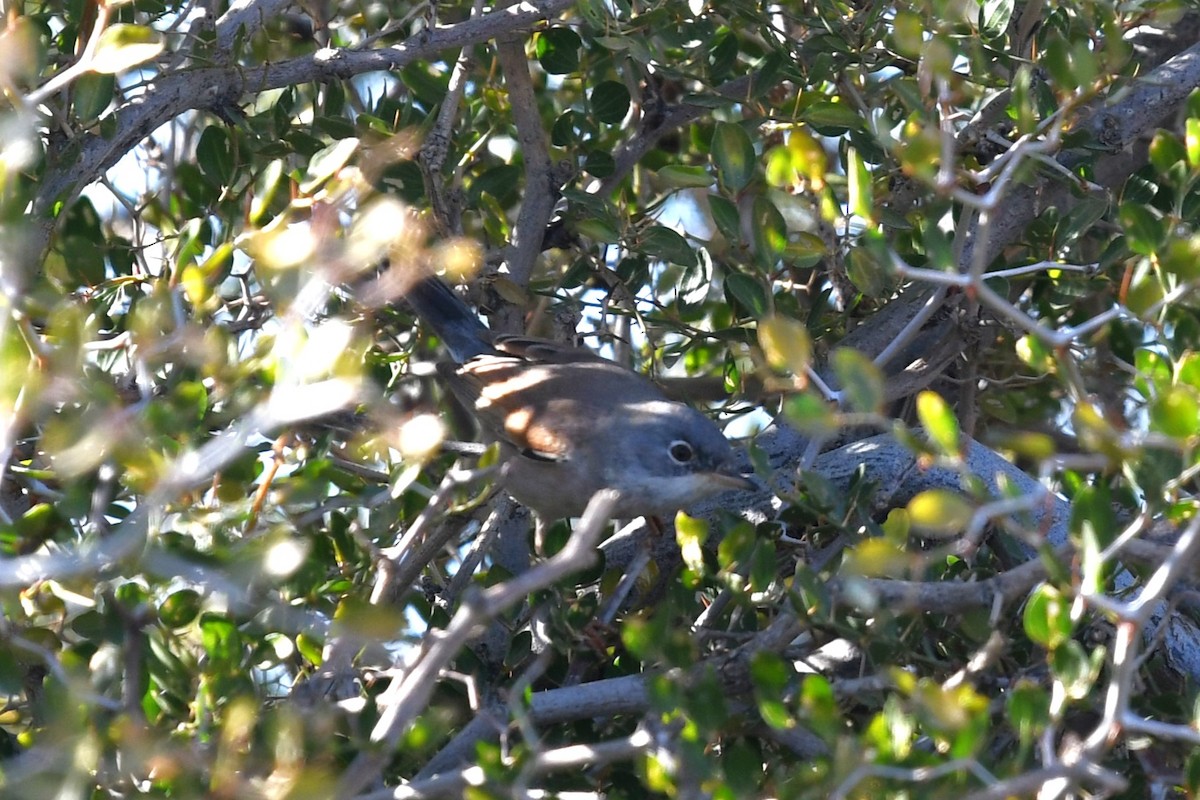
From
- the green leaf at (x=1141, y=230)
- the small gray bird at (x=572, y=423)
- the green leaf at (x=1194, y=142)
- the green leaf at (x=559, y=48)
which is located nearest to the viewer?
the green leaf at (x=1141, y=230)

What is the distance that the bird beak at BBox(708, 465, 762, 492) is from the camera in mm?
3744

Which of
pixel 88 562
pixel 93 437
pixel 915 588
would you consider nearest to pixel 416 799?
pixel 88 562

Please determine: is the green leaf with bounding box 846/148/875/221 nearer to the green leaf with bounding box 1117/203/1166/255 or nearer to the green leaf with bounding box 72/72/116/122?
the green leaf with bounding box 1117/203/1166/255

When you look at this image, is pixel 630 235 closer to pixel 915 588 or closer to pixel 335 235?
pixel 335 235

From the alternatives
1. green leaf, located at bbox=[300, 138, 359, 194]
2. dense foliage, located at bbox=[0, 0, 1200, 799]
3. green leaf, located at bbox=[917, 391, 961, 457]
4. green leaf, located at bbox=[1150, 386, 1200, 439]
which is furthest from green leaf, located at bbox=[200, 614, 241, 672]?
green leaf, located at bbox=[1150, 386, 1200, 439]

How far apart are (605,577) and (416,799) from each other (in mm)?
1273

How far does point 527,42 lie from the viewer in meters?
4.43

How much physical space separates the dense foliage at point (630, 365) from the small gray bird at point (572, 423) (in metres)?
0.12

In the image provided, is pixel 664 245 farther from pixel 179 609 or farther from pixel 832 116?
pixel 179 609

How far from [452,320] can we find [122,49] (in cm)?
203

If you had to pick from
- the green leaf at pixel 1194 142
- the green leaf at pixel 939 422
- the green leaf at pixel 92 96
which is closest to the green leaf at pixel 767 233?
the green leaf at pixel 1194 142

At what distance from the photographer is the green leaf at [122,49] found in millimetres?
2428

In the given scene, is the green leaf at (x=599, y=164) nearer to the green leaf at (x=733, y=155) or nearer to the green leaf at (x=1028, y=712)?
the green leaf at (x=733, y=155)

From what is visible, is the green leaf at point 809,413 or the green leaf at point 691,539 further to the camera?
the green leaf at point 691,539
